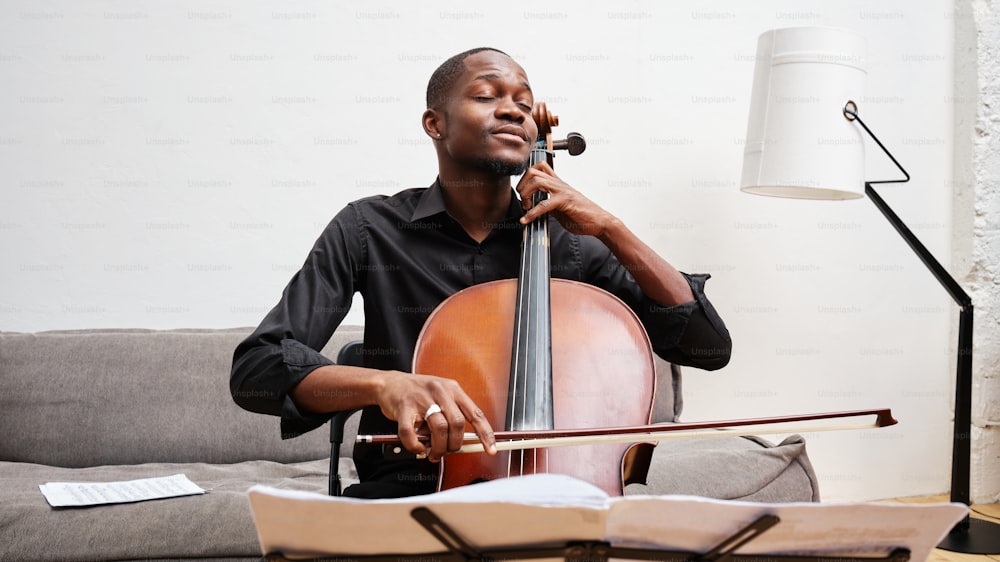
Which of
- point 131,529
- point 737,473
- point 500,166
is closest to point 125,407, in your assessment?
point 131,529

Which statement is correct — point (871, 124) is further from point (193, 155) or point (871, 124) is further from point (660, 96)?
point (193, 155)

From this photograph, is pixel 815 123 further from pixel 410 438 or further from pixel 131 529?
pixel 131 529

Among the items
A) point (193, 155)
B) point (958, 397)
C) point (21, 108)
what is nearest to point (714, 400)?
point (958, 397)

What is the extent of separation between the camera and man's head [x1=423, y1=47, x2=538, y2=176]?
1429 millimetres

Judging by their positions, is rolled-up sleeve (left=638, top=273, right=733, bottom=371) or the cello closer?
the cello

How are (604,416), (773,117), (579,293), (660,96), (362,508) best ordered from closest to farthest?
1. (362,508)
2. (604,416)
3. (579,293)
4. (773,117)
5. (660,96)

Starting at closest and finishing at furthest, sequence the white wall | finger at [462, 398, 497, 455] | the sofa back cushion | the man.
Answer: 1. finger at [462, 398, 497, 455]
2. the man
3. the sofa back cushion
4. the white wall

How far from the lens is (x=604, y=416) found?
4.06ft

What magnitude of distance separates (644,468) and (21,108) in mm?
2088

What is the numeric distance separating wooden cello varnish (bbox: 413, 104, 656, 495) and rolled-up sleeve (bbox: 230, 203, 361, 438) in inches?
7.0

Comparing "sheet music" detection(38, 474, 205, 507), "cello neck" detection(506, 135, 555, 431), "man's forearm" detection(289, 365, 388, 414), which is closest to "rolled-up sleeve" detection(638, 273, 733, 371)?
"cello neck" detection(506, 135, 555, 431)

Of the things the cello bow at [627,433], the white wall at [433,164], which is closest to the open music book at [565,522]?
the cello bow at [627,433]

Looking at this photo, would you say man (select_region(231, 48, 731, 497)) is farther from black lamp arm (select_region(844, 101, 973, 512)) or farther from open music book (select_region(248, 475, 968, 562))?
black lamp arm (select_region(844, 101, 973, 512))

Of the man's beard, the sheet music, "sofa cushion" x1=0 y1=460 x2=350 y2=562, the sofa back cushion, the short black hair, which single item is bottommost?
"sofa cushion" x1=0 y1=460 x2=350 y2=562
